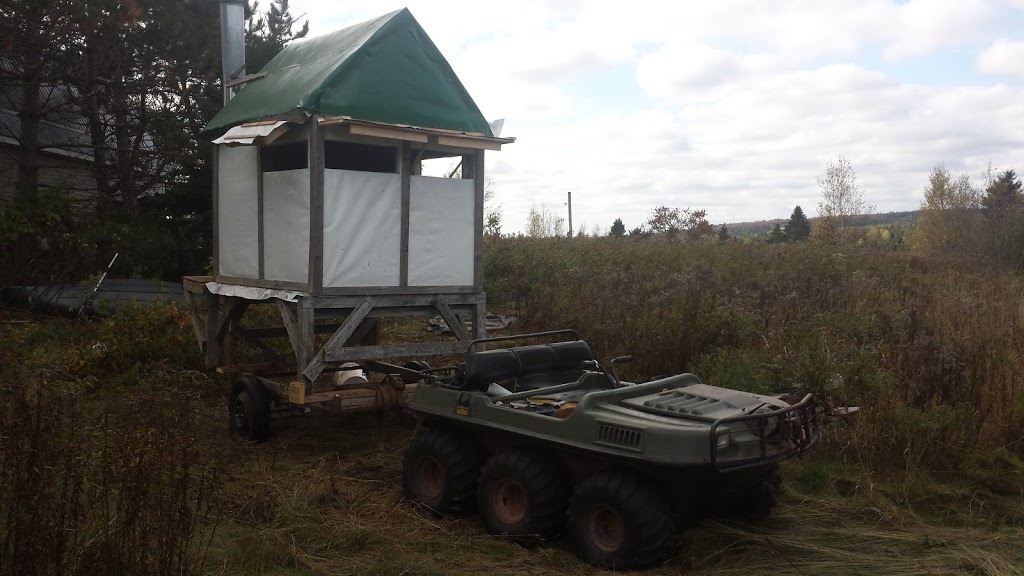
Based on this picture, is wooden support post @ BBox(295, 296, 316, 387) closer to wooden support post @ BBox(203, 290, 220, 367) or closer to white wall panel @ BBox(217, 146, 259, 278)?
white wall panel @ BBox(217, 146, 259, 278)

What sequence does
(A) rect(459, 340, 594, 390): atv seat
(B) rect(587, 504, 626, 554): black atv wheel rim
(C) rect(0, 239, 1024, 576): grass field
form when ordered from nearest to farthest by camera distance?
1. (C) rect(0, 239, 1024, 576): grass field
2. (B) rect(587, 504, 626, 554): black atv wheel rim
3. (A) rect(459, 340, 594, 390): atv seat

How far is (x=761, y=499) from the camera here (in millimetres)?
5902

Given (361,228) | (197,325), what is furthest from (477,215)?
(197,325)

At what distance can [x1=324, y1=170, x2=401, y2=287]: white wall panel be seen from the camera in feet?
26.3

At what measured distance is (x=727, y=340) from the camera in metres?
10.1

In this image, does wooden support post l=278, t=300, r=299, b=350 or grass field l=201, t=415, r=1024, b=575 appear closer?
grass field l=201, t=415, r=1024, b=575

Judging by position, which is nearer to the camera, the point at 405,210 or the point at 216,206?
the point at 405,210

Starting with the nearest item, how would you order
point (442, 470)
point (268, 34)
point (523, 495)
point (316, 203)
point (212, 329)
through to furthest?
point (523, 495), point (442, 470), point (316, 203), point (212, 329), point (268, 34)

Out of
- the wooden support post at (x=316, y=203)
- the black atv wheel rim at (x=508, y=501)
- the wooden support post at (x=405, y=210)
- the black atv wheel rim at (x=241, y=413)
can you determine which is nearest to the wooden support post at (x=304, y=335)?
the wooden support post at (x=316, y=203)

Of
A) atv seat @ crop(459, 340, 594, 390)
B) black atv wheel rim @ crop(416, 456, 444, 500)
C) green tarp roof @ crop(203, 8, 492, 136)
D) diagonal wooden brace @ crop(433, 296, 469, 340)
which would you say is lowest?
black atv wheel rim @ crop(416, 456, 444, 500)

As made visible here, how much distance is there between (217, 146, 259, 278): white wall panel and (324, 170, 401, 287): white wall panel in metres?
1.34

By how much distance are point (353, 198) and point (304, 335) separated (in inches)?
54.5

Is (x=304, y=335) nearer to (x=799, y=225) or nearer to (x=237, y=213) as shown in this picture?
(x=237, y=213)

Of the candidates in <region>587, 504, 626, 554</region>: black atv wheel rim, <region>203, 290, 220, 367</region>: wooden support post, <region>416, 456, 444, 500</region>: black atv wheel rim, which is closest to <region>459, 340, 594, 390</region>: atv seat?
<region>416, 456, 444, 500</region>: black atv wheel rim
